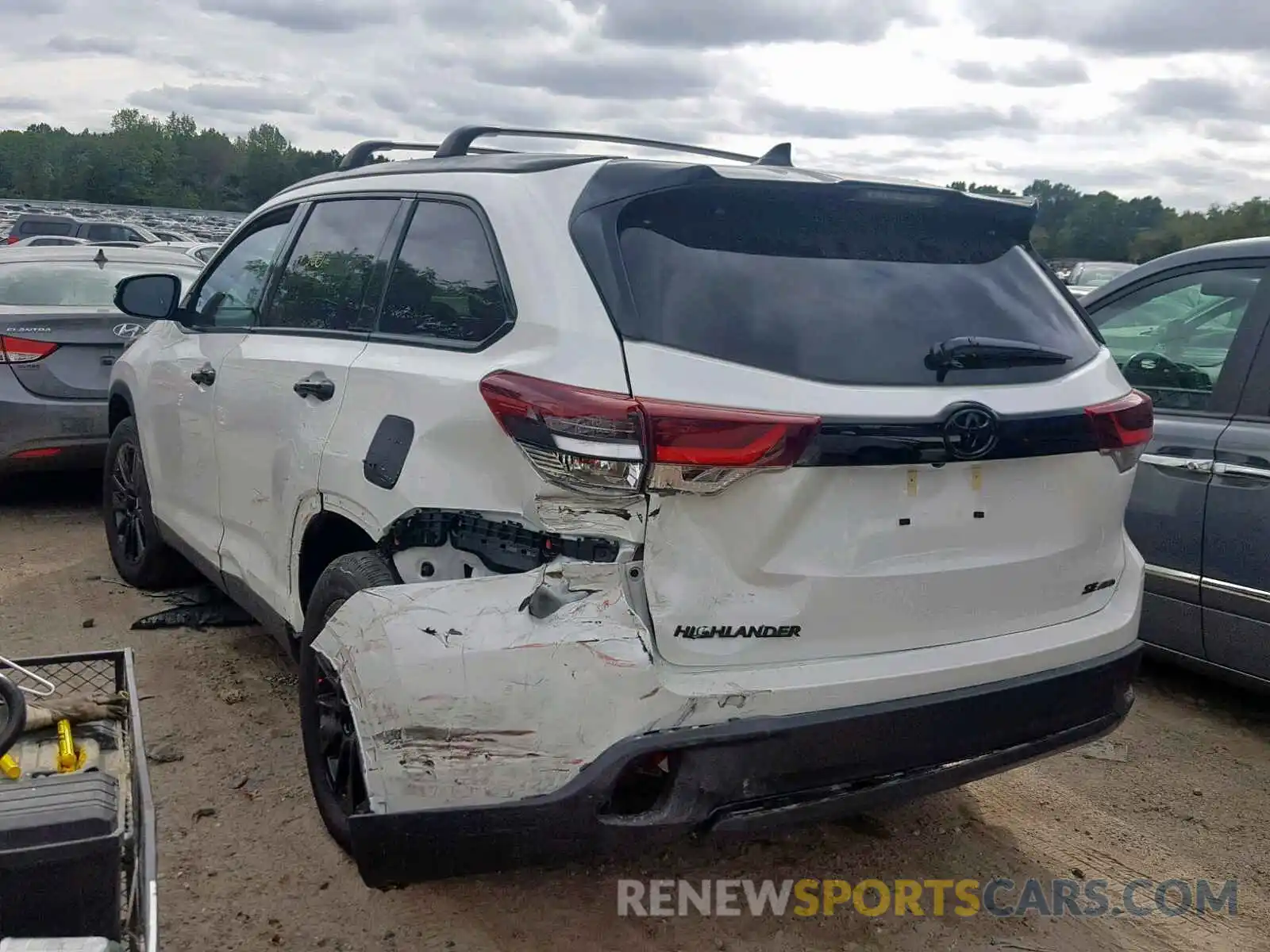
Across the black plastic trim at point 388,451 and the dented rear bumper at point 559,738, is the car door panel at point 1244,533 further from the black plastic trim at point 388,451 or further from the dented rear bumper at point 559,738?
the black plastic trim at point 388,451

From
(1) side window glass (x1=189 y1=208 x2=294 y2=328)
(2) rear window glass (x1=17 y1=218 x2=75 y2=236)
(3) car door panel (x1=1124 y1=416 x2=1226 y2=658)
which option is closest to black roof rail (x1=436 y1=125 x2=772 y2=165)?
(1) side window glass (x1=189 y1=208 x2=294 y2=328)

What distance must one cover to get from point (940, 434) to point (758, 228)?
618 millimetres

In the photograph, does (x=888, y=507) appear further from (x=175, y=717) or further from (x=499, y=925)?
(x=175, y=717)

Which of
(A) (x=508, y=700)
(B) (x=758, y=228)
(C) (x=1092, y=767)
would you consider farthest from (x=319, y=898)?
(C) (x=1092, y=767)

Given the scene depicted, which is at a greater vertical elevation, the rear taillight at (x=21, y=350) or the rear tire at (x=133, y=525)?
the rear taillight at (x=21, y=350)

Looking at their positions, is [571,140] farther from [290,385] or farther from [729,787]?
[729,787]

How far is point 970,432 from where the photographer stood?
8.09 feet

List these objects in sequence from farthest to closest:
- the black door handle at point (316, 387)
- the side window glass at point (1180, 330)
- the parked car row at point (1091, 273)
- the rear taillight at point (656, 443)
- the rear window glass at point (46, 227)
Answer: the rear window glass at point (46, 227), the parked car row at point (1091, 273), the side window glass at point (1180, 330), the black door handle at point (316, 387), the rear taillight at point (656, 443)

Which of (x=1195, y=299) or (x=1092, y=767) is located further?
(x=1195, y=299)

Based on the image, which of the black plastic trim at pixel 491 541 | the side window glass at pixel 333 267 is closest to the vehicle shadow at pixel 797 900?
the black plastic trim at pixel 491 541

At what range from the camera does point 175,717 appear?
401cm

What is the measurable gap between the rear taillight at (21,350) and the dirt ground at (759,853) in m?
2.76

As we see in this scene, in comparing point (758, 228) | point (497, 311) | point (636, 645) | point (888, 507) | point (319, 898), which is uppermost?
point (758, 228)

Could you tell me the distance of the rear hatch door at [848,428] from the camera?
2.32 m
